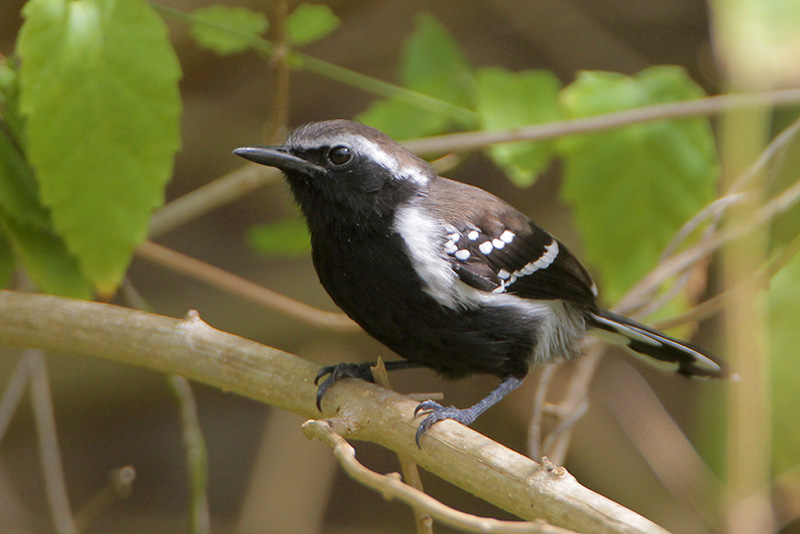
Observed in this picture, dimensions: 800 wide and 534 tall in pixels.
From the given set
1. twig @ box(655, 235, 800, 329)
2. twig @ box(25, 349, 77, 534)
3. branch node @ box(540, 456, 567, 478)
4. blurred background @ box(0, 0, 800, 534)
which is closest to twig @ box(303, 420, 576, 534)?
branch node @ box(540, 456, 567, 478)

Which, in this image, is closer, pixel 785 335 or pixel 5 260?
pixel 5 260

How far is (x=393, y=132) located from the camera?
136 inches

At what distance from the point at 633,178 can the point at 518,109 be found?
57cm

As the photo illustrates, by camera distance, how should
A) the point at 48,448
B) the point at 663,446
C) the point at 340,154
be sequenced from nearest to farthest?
1. the point at 340,154
2. the point at 48,448
3. the point at 663,446

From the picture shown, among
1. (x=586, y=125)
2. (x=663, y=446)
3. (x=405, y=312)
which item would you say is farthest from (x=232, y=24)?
(x=663, y=446)

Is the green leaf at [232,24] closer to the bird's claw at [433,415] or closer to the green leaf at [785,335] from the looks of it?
the bird's claw at [433,415]

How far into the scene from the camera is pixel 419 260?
279 centimetres

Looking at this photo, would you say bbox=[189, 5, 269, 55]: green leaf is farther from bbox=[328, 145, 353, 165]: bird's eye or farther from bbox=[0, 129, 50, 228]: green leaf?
bbox=[0, 129, 50, 228]: green leaf

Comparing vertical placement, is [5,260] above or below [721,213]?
below

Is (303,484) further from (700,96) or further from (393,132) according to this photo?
(700,96)

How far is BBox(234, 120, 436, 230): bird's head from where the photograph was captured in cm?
292

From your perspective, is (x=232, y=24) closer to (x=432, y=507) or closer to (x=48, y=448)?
(x=48, y=448)

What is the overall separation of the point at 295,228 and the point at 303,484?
2797 millimetres

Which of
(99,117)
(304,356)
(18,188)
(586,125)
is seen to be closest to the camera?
(99,117)
